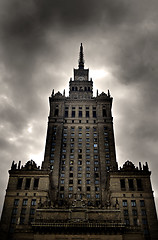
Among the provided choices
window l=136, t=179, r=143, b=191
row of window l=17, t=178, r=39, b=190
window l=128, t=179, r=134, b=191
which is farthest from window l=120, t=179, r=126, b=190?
row of window l=17, t=178, r=39, b=190

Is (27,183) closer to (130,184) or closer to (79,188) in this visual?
(79,188)

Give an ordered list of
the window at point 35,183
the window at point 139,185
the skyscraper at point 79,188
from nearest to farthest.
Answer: the skyscraper at point 79,188 → the window at point 139,185 → the window at point 35,183

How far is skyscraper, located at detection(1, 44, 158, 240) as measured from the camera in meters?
64.2

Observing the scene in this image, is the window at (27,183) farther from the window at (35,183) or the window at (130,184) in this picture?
the window at (130,184)

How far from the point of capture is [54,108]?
112875 millimetres

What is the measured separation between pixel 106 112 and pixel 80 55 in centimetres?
5765

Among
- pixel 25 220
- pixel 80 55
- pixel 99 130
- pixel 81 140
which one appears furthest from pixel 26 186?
pixel 80 55

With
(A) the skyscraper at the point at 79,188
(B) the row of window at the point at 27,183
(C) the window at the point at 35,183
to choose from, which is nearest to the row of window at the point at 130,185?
(A) the skyscraper at the point at 79,188

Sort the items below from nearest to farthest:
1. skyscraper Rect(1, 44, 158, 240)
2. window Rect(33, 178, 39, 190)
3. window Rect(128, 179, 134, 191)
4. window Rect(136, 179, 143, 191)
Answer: skyscraper Rect(1, 44, 158, 240)
window Rect(136, 179, 143, 191)
window Rect(128, 179, 134, 191)
window Rect(33, 178, 39, 190)

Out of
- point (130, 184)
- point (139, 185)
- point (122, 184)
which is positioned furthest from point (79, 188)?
point (139, 185)

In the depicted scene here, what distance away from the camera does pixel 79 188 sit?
8769 centimetres

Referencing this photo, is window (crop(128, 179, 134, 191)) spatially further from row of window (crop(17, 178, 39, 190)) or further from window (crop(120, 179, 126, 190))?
row of window (crop(17, 178, 39, 190))

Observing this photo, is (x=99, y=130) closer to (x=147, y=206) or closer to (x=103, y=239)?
(x=147, y=206)

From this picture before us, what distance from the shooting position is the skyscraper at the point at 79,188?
64250mm
